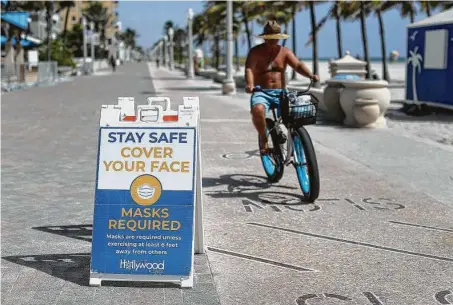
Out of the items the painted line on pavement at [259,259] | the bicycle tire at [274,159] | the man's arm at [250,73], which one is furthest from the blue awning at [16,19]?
the painted line on pavement at [259,259]

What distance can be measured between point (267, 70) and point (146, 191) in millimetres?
3288

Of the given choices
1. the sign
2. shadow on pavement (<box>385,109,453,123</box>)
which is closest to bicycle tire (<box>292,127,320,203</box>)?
the sign

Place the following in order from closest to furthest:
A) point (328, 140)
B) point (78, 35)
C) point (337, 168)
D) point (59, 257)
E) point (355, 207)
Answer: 1. point (59, 257)
2. point (355, 207)
3. point (337, 168)
4. point (328, 140)
5. point (78, 35)

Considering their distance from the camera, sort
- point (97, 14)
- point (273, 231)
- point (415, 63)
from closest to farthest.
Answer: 1. point (273, 231)
2. point (415, 63)
3. point (97, 14)

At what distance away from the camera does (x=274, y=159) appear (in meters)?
7.75

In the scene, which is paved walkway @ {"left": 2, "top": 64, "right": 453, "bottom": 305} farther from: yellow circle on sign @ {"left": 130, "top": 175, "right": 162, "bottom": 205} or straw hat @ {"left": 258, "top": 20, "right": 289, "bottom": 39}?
straw hat @ {"left": 258, "top": 20, "right": 289, "bottom": 39}

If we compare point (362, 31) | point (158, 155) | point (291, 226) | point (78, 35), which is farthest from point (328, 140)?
point (78, 35)

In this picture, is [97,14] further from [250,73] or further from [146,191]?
[146,191]

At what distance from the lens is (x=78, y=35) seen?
101m

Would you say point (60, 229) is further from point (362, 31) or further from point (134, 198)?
point (362, 31)

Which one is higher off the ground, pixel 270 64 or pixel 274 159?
pixel 270 64

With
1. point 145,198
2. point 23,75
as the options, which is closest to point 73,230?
point 145,198

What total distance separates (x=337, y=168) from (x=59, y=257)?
5.09 meters

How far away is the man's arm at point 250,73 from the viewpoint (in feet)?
23.6
